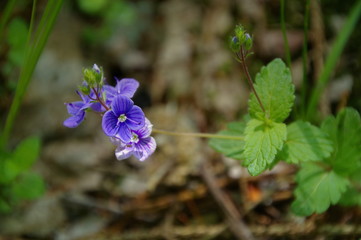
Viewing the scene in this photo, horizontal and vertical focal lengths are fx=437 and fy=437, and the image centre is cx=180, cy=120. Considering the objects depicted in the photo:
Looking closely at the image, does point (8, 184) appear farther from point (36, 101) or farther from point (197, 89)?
point (197, 89)

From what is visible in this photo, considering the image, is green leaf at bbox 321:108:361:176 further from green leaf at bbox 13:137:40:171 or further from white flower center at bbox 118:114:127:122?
green leaf at bbox 13:137:40:171

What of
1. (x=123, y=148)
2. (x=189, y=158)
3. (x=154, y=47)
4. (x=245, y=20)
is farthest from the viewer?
(x=154, y=47)

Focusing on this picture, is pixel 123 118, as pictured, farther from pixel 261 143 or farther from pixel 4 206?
pixel 4 206

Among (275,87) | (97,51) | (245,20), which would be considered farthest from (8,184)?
(245,20)

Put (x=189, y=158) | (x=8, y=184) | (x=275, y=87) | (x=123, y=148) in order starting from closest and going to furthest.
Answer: (x=123, y=148)
(x=275, y=87)
(x=8, y=184)
(x=189, y=158)

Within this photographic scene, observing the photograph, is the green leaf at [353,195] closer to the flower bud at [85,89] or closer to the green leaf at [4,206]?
the flower bud at [85,89]

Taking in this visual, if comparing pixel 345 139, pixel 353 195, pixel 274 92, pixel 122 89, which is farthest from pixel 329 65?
pixel 122 89

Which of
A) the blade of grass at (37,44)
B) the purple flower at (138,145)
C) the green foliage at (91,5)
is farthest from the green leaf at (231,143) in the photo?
the green foliage at (91,5)
